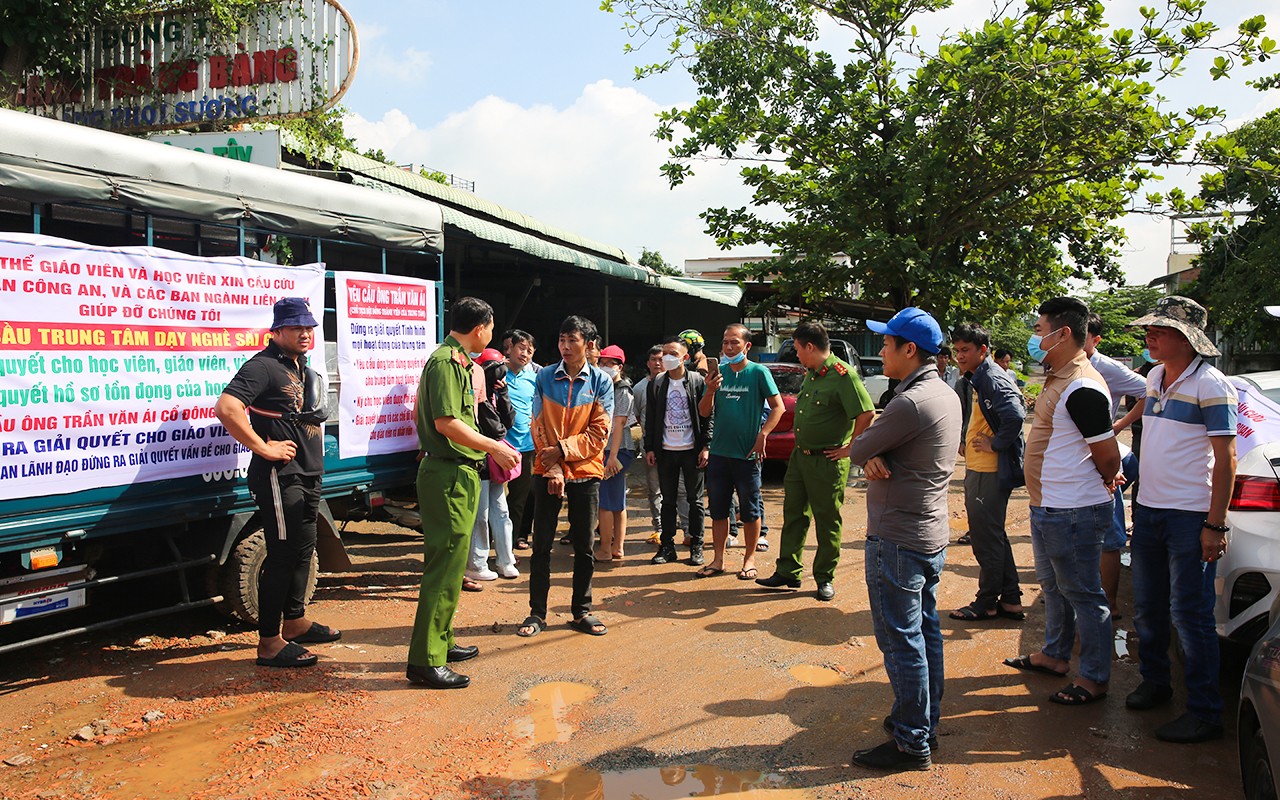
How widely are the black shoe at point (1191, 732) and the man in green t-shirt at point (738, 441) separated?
317 cm

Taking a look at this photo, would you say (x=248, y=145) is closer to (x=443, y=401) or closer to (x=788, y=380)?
(x=443, y=401)

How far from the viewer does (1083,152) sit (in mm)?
11594

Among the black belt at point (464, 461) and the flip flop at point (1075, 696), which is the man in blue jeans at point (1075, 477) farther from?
the black belt at point (464, 461)

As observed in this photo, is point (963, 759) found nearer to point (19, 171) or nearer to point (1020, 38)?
point (19, 171)

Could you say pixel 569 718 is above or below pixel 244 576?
below

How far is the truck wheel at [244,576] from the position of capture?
5070 mm

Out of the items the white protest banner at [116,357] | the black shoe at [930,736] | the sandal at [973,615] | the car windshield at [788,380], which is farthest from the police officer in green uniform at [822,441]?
the car windshield at [788,380]

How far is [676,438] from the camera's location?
7.24m

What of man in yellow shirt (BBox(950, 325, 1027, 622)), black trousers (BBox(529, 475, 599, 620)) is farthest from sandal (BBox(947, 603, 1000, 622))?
black trousers (BBox(529, 475, 599, 620))

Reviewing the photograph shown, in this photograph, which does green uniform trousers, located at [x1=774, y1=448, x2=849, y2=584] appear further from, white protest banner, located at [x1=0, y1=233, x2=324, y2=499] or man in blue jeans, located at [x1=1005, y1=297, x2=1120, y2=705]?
white protest banner, located at [x1=0, y1=233, x2=324, y2=499]

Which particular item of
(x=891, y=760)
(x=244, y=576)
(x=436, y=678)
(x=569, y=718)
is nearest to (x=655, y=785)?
(x=569, y=718)

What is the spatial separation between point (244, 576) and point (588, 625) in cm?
203

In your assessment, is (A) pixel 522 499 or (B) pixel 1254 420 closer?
(B) pixel 1254 420

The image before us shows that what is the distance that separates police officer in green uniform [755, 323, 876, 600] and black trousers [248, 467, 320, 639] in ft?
10.5
